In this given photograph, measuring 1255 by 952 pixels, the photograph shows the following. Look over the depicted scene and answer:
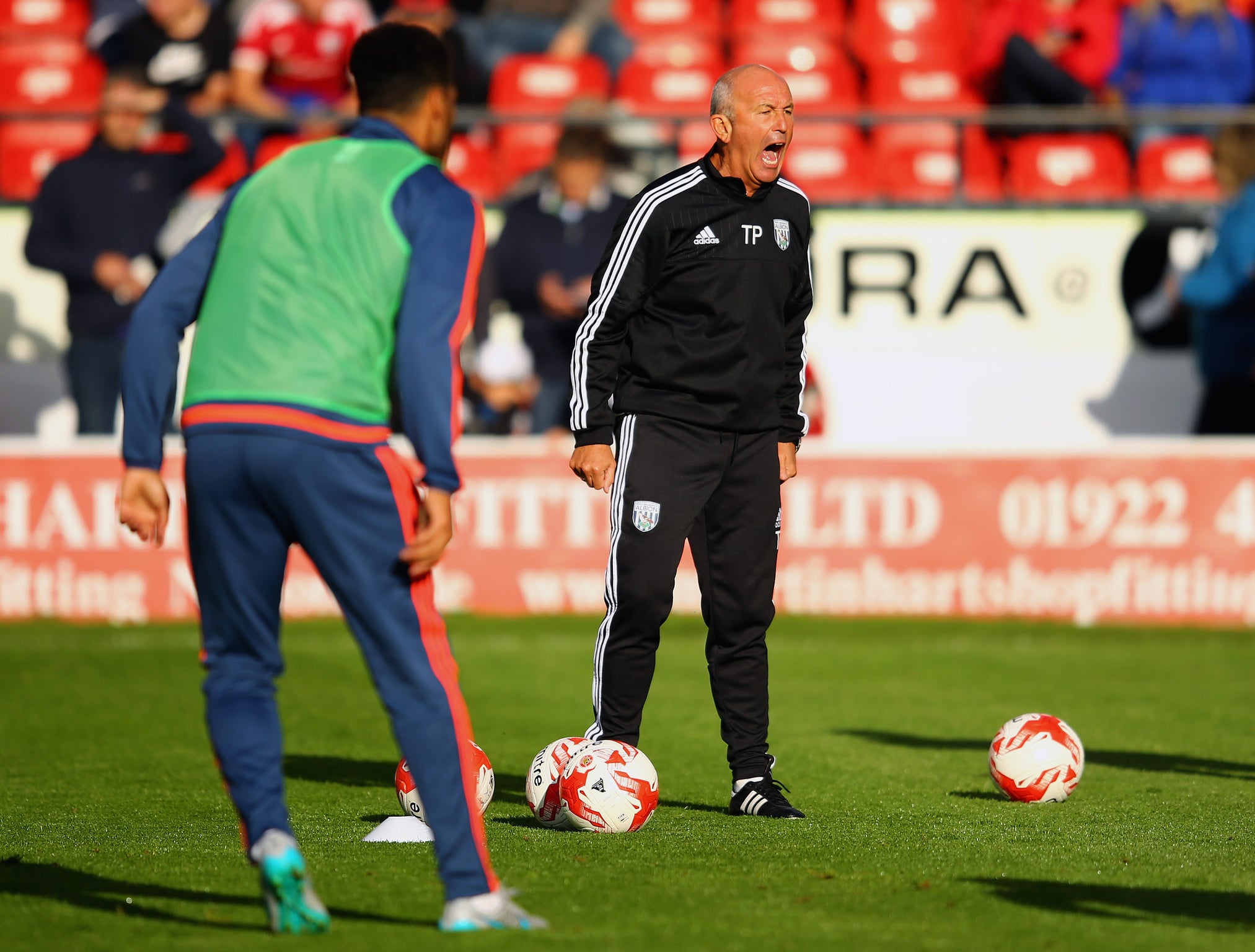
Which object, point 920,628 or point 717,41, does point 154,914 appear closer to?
point 920,628

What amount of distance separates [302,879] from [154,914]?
2.02 feet

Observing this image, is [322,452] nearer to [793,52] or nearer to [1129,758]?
[1129,758]

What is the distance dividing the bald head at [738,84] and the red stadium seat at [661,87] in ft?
32.3

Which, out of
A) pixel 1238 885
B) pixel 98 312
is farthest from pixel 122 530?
pixel 1238 885

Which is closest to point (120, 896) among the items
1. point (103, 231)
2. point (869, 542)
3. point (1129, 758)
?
point (1129, 758)

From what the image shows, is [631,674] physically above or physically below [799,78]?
below

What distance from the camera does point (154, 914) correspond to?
4371 millimetres

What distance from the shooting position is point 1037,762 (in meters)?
6.19

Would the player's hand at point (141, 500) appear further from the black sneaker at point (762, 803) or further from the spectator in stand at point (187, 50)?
the spectator in stand at point (187, 50)

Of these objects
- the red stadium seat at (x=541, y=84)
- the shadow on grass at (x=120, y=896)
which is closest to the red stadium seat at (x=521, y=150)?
the red stadium seat at (x=541, y=84)

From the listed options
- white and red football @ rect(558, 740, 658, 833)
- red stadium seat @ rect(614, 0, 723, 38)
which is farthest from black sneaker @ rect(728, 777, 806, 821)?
red stadium seat @ rect(614, 0, 723, 38)

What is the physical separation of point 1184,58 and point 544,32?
5.63 metres

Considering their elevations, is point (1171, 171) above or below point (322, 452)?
above

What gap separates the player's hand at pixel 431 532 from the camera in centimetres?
393
